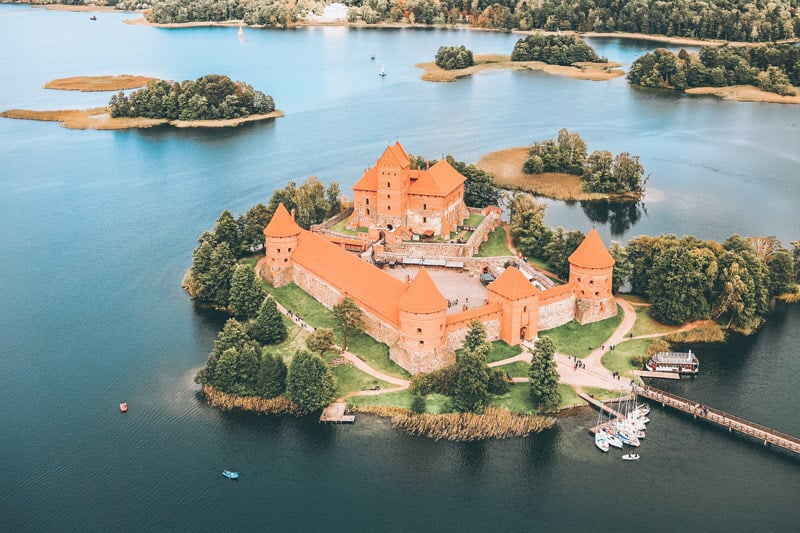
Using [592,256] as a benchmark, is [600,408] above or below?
below

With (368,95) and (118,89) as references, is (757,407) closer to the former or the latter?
(368,95)

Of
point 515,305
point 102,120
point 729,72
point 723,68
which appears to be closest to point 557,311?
point 515,305

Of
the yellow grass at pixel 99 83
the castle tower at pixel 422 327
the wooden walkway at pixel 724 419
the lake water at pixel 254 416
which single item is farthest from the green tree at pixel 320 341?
the yellow grass at pixel 99 83

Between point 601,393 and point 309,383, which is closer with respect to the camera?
point 309,383

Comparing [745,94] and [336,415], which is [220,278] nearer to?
[336,415]

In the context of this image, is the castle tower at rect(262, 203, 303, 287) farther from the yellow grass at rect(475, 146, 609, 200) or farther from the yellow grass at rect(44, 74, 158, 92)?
the yellow grass at rect(44, 74, 158, 92)

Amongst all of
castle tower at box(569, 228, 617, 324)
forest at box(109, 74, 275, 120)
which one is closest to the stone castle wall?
castle tower at box(569, 228, 617, 324)

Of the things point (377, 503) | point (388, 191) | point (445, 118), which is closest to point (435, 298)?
point (377, 503)

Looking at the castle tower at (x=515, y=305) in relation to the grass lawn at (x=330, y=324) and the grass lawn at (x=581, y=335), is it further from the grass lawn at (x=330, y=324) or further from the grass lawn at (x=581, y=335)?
the grass lawn at (x=330, y=324)
